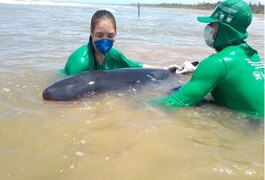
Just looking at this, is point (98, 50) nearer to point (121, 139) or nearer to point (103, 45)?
point (103, 45)

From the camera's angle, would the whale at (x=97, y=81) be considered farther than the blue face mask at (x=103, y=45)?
No

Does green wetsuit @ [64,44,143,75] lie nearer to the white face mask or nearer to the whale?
the whale

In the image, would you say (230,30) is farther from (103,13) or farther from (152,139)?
(103,13)

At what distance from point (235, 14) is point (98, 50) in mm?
1736

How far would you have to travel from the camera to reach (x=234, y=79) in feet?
11.1

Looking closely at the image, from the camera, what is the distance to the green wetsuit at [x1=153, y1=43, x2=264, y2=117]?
333cm

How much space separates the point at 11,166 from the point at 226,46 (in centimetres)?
213

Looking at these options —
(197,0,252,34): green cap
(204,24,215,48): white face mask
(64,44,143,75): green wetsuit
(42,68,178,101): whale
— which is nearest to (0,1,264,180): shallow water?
(42,68,178,101): whale

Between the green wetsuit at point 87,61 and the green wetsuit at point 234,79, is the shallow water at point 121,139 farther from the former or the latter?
the green wetsuit at point 87,61

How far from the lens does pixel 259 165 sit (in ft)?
8.71

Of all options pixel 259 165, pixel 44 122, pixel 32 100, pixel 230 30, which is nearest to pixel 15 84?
pixel 32 100

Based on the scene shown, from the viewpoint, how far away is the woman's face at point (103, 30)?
447 cm

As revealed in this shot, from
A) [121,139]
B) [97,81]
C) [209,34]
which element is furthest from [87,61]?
[121,139]

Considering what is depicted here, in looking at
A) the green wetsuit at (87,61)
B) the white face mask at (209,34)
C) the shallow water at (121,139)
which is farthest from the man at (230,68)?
the green wetsuit at (87,61)
